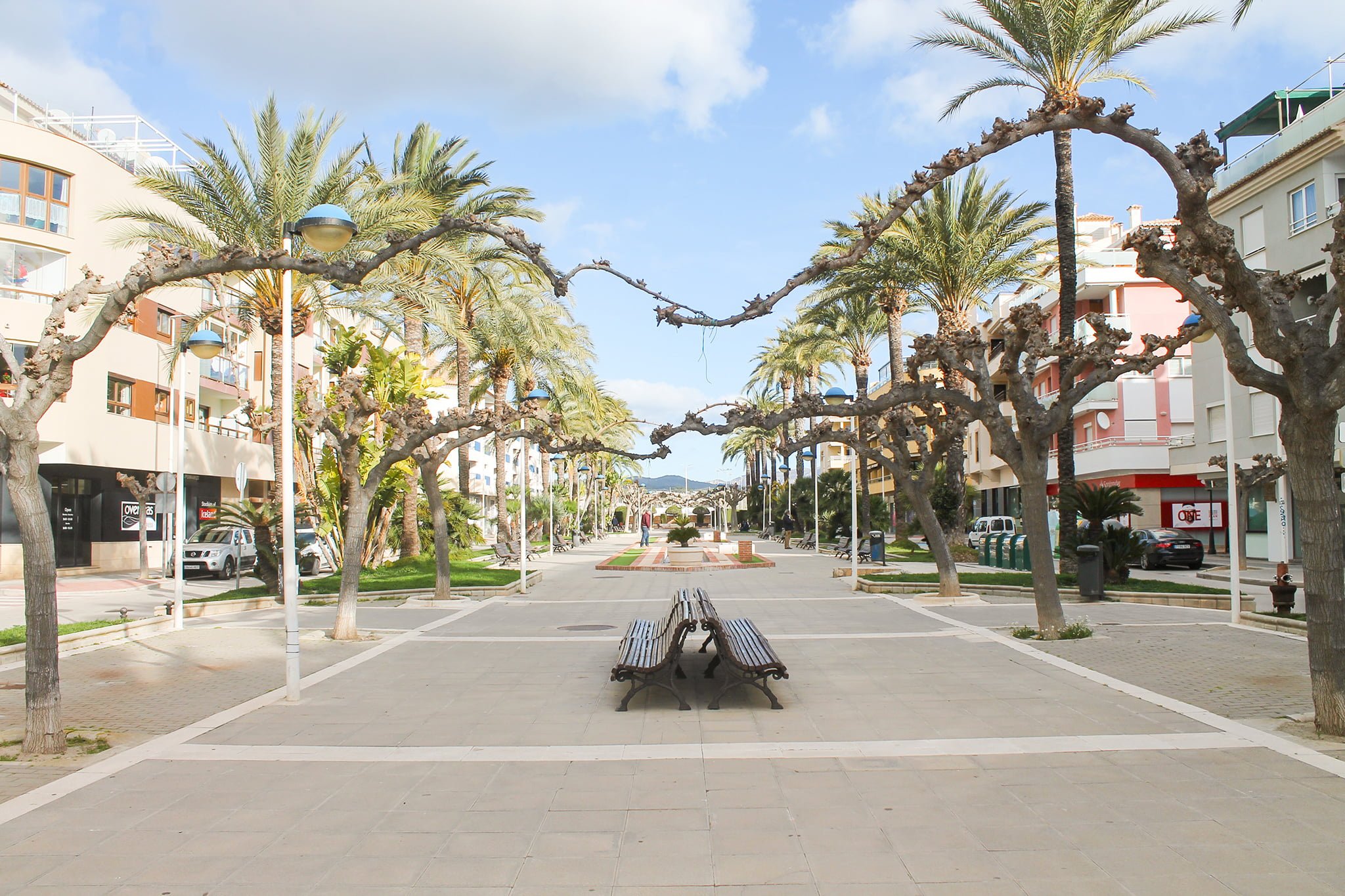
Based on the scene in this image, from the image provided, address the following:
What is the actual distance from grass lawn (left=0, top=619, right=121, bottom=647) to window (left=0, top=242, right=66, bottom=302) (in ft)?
61.0

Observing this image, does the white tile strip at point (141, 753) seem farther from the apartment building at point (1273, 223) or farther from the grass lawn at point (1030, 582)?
the apartment building at point (1273, 223)

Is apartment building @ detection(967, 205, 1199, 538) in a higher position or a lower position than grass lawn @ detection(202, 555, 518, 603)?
higher

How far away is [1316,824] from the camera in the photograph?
5.30m

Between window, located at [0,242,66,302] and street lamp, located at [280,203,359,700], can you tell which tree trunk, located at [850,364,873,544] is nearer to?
street lamp, located at [280,203,359,700]

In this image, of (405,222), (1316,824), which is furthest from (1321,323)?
(405,222)

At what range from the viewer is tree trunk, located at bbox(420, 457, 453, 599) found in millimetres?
18234

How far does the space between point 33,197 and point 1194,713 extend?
111ft

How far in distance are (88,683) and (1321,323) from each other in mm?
12501

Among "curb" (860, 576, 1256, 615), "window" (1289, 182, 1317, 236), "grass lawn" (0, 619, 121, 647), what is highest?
"window" (1289, 182, 1317, 236)

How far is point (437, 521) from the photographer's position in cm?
1842

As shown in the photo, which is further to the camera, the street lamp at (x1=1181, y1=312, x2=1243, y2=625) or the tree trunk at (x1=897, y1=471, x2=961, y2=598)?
the tree trunk at (x1=897, y1=471, x2=961, y2=598)

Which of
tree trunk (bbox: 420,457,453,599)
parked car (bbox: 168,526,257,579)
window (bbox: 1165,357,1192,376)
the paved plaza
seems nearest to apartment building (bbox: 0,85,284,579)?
parked car (bbox: 168,526,257,579)

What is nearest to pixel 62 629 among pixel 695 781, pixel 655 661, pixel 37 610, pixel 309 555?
pixel 37 610

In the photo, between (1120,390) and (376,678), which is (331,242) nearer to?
(376,678)
